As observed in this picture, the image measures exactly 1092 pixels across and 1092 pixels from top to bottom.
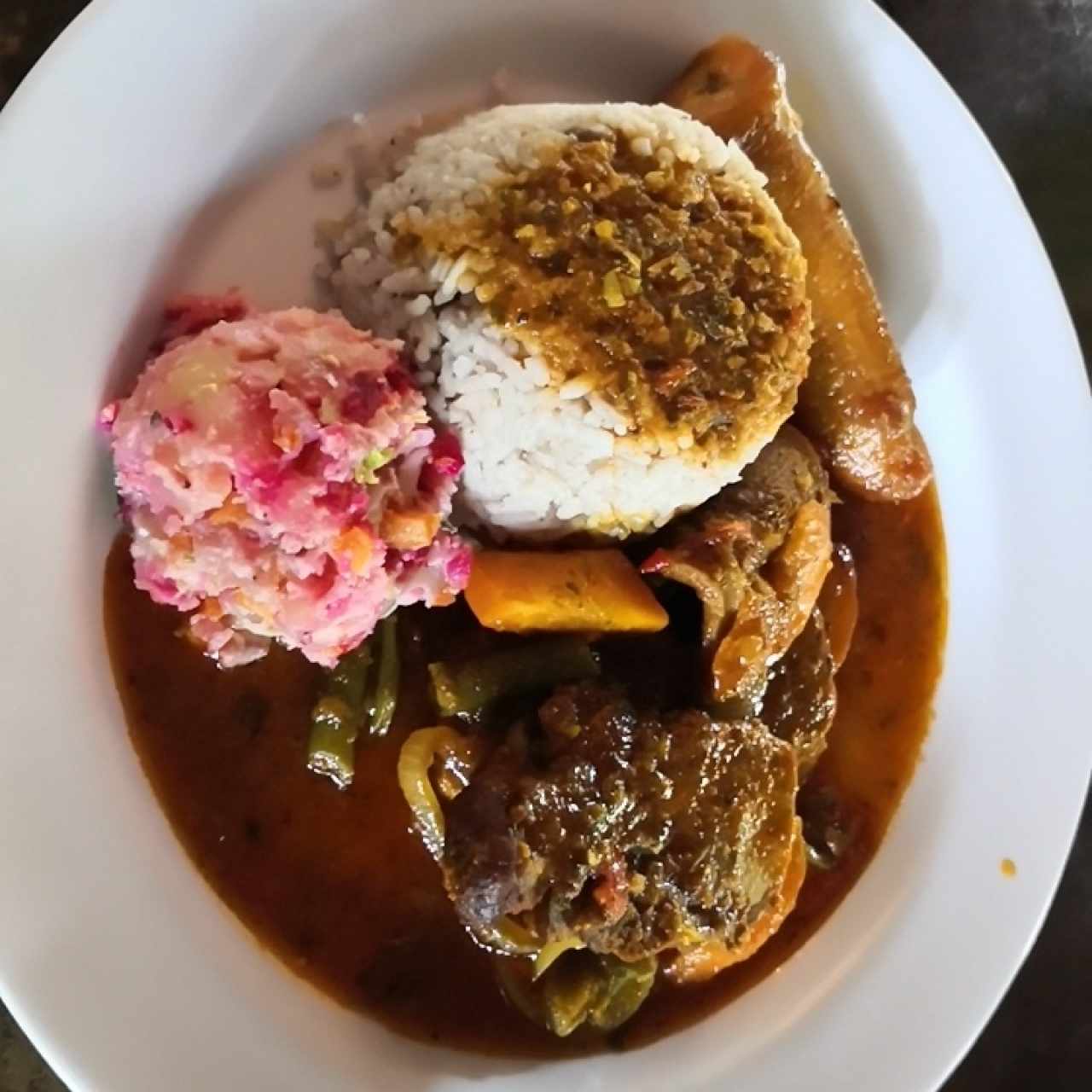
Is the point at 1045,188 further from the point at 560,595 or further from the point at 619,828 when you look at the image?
the point at 619,828

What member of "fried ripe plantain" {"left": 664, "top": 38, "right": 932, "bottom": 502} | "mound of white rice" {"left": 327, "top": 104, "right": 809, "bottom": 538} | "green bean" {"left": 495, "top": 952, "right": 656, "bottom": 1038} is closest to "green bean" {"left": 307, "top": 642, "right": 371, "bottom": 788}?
"mound of white rice" {"left": 327, "top": 104, "right": 809, "bottom": 538}

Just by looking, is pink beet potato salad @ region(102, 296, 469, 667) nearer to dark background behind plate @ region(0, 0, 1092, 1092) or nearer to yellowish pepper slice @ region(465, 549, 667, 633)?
yellowish pepper slice @ region(465, 549, 667, 633)

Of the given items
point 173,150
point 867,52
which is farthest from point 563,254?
point 867,52

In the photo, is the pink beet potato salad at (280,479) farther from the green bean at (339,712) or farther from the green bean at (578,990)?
the green bean at (578,990)

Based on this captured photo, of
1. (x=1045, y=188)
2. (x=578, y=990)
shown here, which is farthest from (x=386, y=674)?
(x=1045, y=188)

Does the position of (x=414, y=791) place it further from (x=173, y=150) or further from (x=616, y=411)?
→ (x=173, y=150)

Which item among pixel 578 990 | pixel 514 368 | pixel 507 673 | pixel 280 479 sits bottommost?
pixel 578 990
